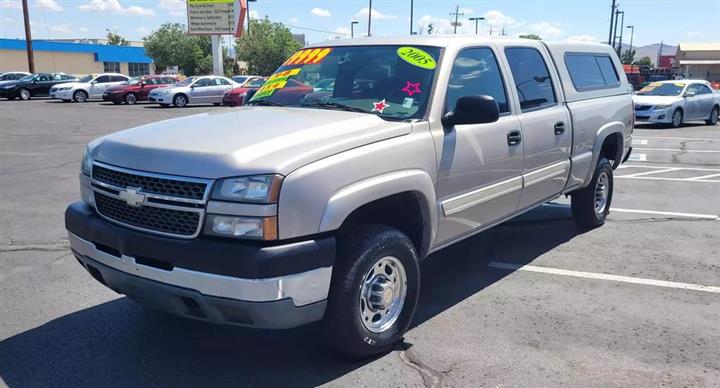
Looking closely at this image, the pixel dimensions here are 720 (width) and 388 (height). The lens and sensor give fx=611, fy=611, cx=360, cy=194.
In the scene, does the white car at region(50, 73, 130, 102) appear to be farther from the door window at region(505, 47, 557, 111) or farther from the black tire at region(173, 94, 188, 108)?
the door window at region(505, 47, 557, 111)

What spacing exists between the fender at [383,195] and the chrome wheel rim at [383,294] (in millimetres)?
327

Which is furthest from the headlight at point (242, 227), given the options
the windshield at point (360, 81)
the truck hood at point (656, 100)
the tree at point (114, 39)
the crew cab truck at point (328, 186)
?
the tree at point (114, 39)

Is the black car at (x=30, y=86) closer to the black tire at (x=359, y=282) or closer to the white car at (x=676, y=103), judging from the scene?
the white car at (x=676, y=103)

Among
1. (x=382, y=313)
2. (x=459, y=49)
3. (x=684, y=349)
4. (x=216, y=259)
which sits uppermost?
(x=459, y=49)

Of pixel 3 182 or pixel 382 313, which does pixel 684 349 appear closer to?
pixel 382 313

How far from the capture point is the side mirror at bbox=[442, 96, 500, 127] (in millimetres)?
3910

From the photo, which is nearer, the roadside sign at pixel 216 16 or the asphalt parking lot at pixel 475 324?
the asphalt parking lot at pixel 475 324

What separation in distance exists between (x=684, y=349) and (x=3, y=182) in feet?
31.1

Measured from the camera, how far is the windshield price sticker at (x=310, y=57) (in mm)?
4934

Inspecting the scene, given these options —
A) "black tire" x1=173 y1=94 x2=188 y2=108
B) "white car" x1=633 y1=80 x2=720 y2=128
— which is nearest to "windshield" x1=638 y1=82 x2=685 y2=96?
"white car" x1=633 y1=80 x2=720 y2=128

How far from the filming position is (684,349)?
12.9 feet

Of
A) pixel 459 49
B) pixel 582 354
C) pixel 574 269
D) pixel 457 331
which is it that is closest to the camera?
pixel 582 354

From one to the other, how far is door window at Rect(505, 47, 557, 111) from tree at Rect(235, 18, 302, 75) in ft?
197

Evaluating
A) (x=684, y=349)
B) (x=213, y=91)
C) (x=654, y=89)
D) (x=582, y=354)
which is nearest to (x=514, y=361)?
(x=582, y=354)
